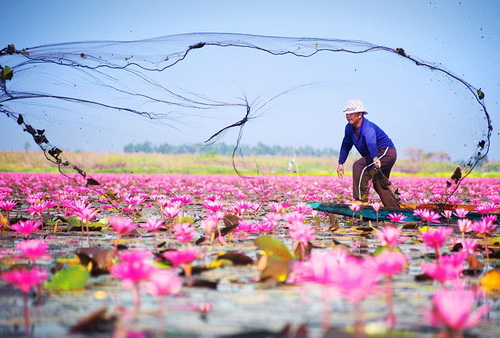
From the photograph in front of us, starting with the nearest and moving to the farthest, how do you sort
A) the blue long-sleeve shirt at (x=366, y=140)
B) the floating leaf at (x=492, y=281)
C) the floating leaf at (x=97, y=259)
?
the floating leaf at (x=492, y=281)
the floating leaf at (x=97, y=259)
the blue long-sleeve shirt at (x=366, y=140)

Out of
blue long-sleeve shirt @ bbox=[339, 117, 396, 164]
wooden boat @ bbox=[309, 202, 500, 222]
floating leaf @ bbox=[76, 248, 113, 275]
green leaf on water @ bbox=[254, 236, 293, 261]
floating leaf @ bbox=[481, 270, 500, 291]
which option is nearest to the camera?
floating leaf @ bbox=[481, 270, 500, 291]

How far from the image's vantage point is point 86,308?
1.62 m

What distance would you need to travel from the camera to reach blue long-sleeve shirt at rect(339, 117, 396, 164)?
6.20 meters

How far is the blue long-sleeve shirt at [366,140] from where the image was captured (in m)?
6.20

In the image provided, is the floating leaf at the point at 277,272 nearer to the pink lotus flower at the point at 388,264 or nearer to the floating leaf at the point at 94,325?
the pink lotus flower at the point at 388,264

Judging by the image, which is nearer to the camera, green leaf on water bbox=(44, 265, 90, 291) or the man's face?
green leaf on water bbox=(44, 265, 90, 291)

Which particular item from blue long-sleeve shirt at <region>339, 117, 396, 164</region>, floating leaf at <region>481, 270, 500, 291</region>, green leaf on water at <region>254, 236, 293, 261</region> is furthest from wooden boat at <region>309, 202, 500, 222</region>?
floating leaf at <region>481, 270, 500, 291</region>

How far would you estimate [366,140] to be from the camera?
620 cm

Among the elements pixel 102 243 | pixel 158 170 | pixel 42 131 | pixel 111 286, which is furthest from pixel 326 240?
pixel 158 170

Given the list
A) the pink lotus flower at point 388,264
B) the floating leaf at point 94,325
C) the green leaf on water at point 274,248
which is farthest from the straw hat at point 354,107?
the floating leaf at point 94,325

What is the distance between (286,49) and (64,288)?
395 cm

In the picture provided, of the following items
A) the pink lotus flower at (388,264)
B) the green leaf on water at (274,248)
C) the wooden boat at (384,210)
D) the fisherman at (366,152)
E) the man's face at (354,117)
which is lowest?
the wooden boat at (384,210)

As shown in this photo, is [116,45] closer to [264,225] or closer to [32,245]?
[264,225]

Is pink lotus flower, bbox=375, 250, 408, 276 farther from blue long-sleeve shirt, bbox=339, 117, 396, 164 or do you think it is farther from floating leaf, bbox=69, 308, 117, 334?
blue long-sleeve shirt, bbox=339, 117, 396, 164
